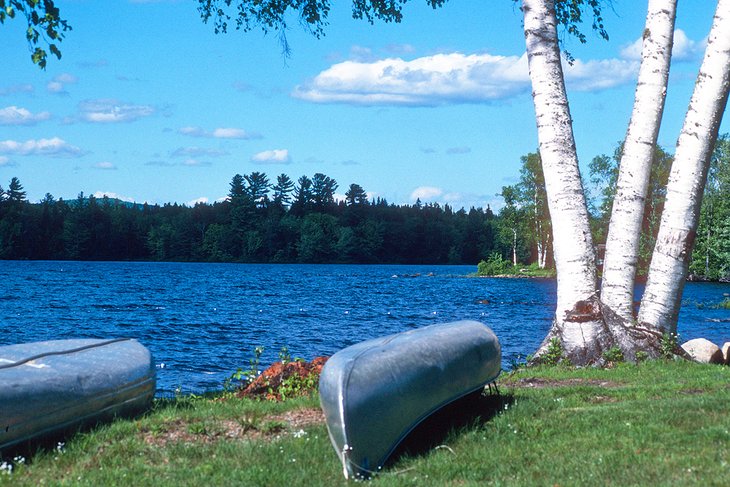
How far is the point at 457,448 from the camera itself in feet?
26.4

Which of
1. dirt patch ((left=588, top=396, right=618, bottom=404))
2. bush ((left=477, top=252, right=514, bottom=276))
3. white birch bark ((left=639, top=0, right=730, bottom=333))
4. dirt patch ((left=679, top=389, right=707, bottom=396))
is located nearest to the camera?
dirt patch ((left=588, top=396, right=618, bottom=404))

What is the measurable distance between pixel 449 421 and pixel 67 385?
3.99m

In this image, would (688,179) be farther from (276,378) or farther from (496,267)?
(496,267)

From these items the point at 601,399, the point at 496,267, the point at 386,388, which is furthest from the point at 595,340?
the point at 496,267

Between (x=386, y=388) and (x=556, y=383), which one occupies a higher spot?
(x=386, y=388)

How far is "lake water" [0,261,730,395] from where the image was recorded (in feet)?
86.4

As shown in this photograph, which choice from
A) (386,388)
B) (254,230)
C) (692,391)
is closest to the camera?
(386,388)

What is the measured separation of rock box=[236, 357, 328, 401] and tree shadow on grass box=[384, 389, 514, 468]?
2.43 meters

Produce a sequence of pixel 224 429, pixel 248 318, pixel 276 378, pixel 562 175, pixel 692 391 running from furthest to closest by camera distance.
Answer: pixel 248 318, pixel 562 175, pixel 276 378, pixel 692 391, pixel 224 429

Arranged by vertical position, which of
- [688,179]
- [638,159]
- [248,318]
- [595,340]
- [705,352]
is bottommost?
[248,318]

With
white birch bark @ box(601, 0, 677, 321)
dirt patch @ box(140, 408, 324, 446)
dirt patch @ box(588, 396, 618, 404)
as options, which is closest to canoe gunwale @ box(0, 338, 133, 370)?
dirt patch @ box(140, 408, 324, 446)

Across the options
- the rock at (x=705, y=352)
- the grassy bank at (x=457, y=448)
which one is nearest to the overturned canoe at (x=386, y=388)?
the grassy bank at (x=457, y=448)

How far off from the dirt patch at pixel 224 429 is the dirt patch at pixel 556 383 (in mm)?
3503

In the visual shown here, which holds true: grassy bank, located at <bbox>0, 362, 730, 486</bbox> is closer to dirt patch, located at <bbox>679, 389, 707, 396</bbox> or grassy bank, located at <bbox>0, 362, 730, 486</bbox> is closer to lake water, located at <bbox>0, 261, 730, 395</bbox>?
dirt patch, located at <bbox>679, 389, 707, 396</bbox>
